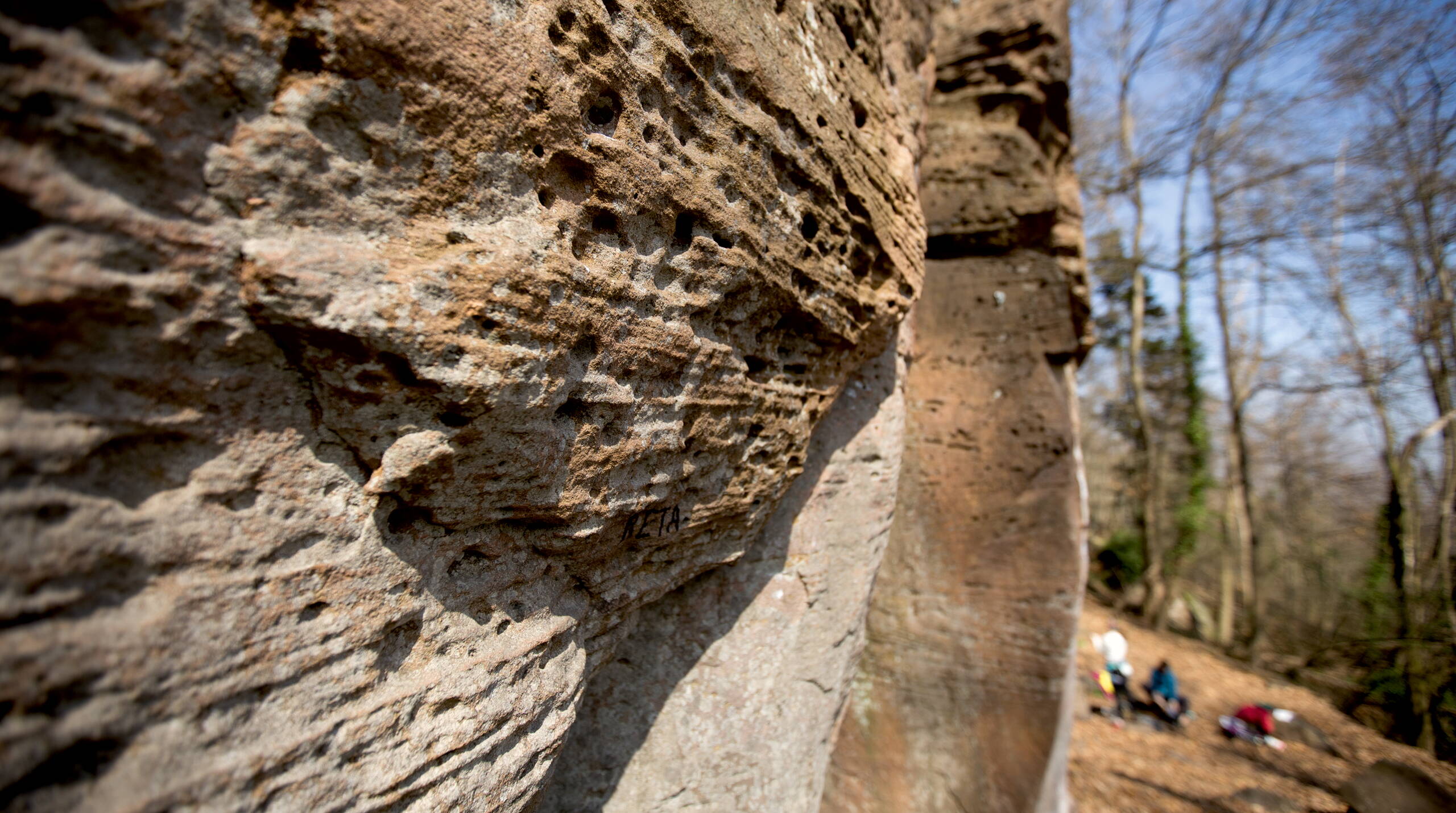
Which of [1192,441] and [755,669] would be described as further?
[1192,441]

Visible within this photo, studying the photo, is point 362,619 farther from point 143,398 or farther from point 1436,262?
point 1436,262

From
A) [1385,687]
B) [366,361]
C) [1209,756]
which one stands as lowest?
[1209,756]

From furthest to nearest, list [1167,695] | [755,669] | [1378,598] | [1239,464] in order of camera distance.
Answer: [1239,464], [1378,598], [1167,695], [755,669]

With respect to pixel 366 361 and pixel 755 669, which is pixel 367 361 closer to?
pixel 366 361

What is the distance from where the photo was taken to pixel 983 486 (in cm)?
347

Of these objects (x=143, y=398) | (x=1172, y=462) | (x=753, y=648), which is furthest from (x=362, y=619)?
(x=1172, y=462)

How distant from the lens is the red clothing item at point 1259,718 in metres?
5.96

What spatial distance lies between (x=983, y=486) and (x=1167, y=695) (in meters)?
5.07

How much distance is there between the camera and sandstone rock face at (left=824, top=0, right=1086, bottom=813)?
3.27 meters

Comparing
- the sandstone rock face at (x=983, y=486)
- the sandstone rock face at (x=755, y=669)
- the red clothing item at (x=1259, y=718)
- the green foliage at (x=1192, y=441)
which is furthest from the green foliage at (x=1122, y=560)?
the sandstone rock face at (x=755, y=669)

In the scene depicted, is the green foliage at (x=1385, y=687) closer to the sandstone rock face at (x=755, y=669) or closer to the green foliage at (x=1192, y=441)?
the green foliage at (x=1192, y=441)

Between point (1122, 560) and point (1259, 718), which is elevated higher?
point (1122, 560)

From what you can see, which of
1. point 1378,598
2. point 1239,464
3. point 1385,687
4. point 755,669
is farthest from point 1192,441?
point 755,669

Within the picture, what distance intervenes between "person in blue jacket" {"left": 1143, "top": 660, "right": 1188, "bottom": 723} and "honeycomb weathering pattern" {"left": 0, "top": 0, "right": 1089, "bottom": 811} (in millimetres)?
7124
